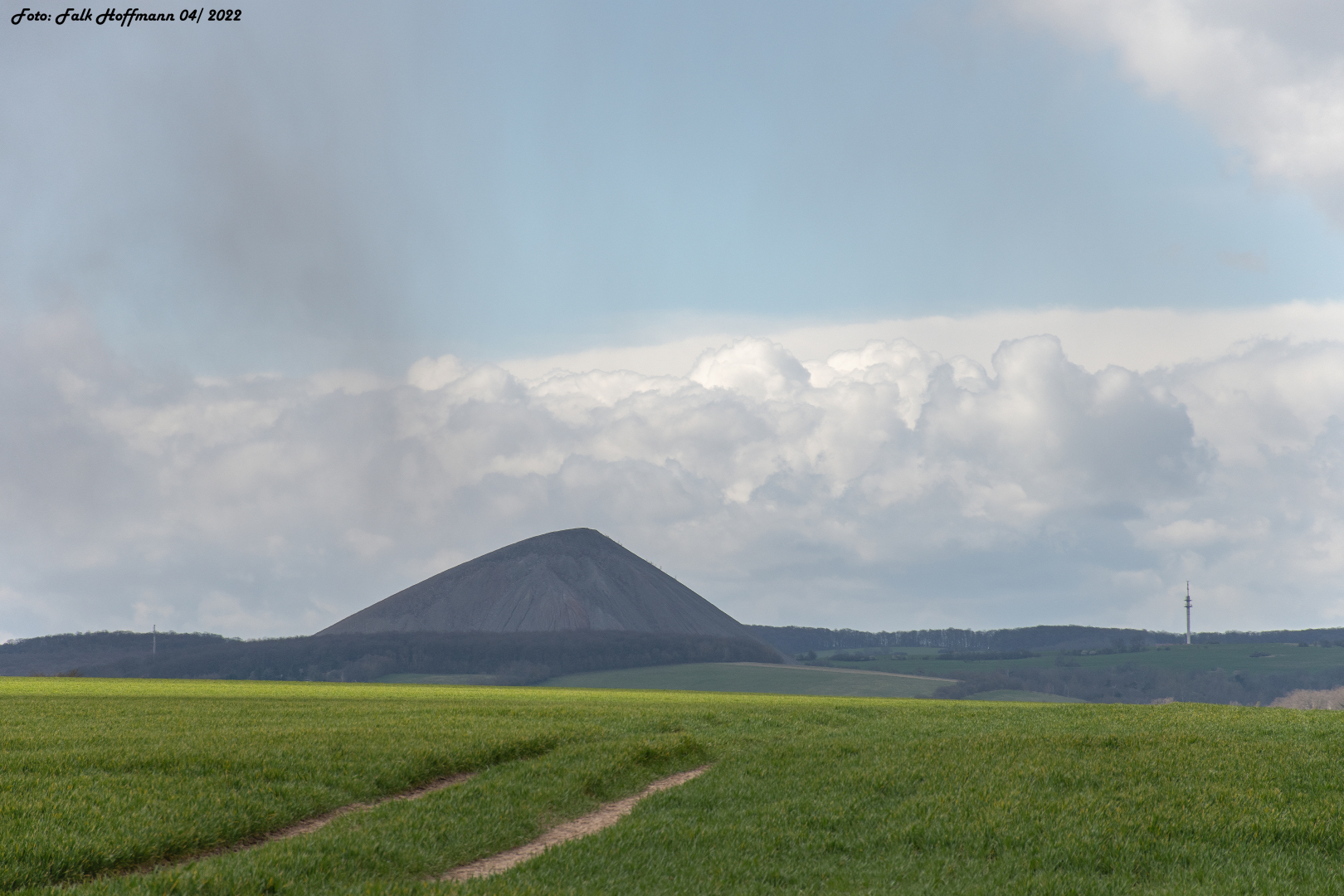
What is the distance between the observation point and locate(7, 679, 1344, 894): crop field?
1327cm

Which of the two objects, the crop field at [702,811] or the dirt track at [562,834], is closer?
Result: the crop field at [702,811]

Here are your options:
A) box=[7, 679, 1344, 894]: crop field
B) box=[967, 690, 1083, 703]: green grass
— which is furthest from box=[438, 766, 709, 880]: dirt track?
box=[967, 690, 1083, 703]: green grass

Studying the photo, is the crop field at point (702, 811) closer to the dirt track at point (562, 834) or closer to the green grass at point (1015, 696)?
the dirt track at point (562, 834)

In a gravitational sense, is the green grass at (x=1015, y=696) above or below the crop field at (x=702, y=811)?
below

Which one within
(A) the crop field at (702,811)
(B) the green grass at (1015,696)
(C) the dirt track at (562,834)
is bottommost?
(B) the green grass at (1015,696)

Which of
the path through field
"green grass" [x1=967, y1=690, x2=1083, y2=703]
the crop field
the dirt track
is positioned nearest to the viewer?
the crop field

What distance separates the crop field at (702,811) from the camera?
522 inches

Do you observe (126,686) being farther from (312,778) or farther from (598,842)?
(598,842)

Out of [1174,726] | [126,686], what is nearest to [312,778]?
[1174,726]

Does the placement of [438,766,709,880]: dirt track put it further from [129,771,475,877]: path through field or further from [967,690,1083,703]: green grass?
[967,690,1083,703]: green grass

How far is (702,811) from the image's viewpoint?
1770 centimetres

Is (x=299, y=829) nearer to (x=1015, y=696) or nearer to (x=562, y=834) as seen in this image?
A: (x=562, y=834)

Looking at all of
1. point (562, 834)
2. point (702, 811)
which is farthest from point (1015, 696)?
point (562, 834)

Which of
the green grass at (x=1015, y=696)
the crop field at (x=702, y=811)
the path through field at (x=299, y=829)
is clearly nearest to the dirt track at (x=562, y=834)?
the crop field at (x=702, y=811)
